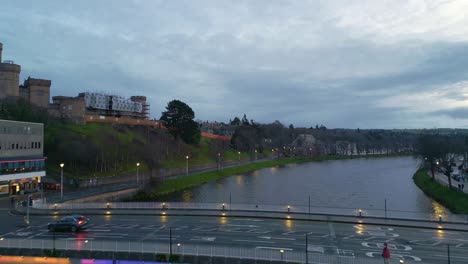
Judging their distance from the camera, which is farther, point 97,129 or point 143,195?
point 97,129

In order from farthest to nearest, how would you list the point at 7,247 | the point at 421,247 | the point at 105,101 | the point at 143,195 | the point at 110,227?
the point at 105,101 → the point at 143,195 → the point at 110,227 → the point at 421,247 → the point at 7,247

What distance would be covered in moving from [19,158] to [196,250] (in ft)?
136

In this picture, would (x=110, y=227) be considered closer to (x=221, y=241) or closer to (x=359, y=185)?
(x=221, y=241)

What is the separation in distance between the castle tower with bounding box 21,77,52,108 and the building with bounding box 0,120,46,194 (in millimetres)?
44896

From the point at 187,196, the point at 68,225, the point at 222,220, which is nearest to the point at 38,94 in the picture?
the point at 187,196

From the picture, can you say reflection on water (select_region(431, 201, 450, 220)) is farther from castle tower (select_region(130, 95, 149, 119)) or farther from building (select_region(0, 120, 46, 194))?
castle tower (select_region(130, 95, 149, 119))

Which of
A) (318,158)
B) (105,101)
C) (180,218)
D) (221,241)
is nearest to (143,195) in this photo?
(180,218)

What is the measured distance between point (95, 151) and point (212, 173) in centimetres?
2827

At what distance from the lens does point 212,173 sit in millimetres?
87250

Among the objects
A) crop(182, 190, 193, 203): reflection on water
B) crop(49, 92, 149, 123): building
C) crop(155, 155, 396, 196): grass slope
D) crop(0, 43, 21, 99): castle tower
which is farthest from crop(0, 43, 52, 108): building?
crop(182, 190, 193, 203): reflection on water

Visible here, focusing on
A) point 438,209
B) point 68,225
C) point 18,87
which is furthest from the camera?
point 18,87

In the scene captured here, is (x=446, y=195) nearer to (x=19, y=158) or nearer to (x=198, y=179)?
(x=198, y=179)

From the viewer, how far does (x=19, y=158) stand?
5172 centimetres

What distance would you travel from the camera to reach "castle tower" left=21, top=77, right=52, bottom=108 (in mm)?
96562
